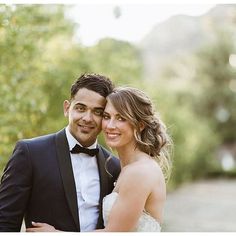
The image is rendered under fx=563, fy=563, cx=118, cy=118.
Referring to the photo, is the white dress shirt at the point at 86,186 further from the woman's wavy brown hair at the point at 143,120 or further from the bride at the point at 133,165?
the woman's wavy brown hair at the point at 143,120

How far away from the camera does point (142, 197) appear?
2.93 meters

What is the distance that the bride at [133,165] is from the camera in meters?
2.92

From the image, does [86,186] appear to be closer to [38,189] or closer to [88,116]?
[38,189]

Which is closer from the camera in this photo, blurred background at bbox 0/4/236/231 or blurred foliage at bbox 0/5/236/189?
blurred foliage at bbox 0/5/236/189

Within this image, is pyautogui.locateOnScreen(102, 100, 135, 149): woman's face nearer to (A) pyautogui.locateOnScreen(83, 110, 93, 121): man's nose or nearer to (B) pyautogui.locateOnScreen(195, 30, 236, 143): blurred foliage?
(A) pyautogui.locateOnScreen(83, 110, 93, 121): man's nose

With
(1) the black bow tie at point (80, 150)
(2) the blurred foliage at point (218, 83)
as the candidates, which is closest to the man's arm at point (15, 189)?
(1) the black bow tie at point (80, 150)

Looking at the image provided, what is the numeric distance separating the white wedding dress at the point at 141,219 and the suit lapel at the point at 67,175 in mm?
162

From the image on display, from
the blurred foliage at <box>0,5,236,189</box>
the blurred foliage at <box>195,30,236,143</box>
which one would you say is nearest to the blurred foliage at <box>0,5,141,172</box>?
the blurred foliage at <box>0,5,236,189</box>

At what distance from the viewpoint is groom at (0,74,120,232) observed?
286 centimetres

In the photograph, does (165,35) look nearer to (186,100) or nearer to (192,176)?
(186,100)

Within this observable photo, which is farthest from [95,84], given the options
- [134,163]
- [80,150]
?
[134,163]

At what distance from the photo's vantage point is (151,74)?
110 ft

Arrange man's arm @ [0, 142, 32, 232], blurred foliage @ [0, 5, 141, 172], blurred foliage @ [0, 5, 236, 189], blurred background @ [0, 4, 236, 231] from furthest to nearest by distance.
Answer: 1. blurred background @ [0, 4, 236, 231]
2. blurred foliage @ [0, 5, 236, 189]
3. blurred foliage @ [0, 5, 141, 172]
4. man's arm @ [0, 142, 32, 232]

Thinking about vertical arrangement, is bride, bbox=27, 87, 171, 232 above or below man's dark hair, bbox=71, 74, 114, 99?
below
